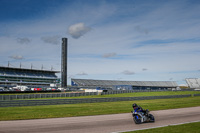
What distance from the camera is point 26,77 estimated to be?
380ft

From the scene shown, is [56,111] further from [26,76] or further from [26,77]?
[26,76]

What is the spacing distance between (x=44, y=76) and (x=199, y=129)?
397ft

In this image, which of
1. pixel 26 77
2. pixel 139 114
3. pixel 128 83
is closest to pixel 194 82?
pixel 128 83

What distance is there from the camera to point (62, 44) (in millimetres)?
106125

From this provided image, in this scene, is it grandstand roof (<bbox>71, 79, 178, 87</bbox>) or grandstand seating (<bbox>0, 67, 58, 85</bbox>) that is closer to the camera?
grandstand seating (<bbox>0, 67, 58, 85</bbox>)

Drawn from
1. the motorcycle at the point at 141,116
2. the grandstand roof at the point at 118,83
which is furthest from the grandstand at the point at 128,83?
the motorcycle at the point at 141,116

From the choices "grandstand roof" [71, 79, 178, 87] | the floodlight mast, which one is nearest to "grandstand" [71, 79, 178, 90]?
"grandstand roof" [71, 79, 178, 87]

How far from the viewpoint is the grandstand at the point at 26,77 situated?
105 m

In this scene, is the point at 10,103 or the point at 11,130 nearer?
the point at 11,130

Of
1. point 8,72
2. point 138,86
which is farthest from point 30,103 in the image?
point 138,86

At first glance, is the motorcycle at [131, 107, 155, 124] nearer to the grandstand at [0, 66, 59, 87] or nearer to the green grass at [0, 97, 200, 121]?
the green grass at [0, 97, 200, 121]

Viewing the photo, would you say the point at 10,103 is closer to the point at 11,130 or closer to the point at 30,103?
the point at 30,103

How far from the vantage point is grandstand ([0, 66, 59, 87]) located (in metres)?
105

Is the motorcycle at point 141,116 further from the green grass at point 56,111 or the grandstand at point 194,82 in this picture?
the grandstand at point 194,82
